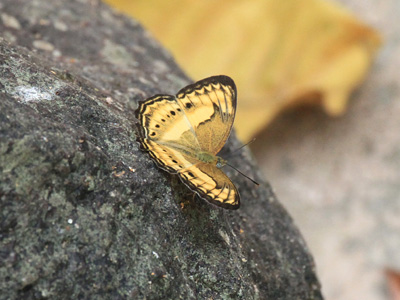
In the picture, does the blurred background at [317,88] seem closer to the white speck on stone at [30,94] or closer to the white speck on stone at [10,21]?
the white speck on stone at [10,21]

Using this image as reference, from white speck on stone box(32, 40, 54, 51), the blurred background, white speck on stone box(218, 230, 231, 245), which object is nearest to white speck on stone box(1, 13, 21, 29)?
white speck on stone box(32, 40, 54, 51)

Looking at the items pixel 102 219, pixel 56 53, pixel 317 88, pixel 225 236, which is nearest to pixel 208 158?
pixel 225 236

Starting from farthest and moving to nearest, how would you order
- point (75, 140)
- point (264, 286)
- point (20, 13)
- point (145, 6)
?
point (145, 6), point (20, 13), point (264, 286), point (75, 140)

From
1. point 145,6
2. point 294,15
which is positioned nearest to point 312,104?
point 294,15

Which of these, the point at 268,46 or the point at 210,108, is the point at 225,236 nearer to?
the point at 210,108

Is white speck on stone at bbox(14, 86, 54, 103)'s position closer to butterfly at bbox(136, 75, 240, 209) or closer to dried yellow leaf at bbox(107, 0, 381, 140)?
butterfly at bbox(136, 75, 240, 209)

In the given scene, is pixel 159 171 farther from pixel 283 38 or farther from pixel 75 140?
pixel 283 38

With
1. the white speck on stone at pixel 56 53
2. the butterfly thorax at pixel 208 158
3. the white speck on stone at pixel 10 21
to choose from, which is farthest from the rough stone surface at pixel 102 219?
the white speck on stone at pixel 10 21

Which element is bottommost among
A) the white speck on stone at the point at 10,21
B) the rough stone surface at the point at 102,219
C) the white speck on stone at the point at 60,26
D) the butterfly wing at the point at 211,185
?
the white speck on stone at the point at 10,21
